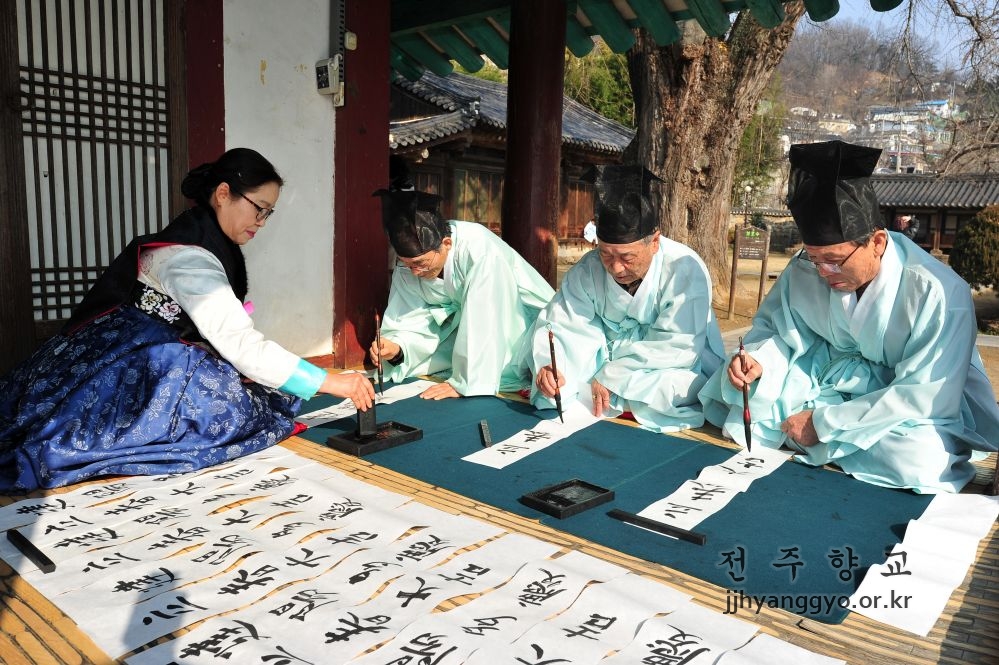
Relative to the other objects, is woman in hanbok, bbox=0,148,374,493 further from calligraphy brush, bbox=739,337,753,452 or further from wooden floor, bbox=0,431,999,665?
calligraphy brush, bbox=739,337,753,452

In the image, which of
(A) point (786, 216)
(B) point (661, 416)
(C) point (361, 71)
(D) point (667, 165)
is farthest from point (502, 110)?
(A) point (786, 216)

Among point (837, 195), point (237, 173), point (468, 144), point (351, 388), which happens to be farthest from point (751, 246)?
point (237, 173)

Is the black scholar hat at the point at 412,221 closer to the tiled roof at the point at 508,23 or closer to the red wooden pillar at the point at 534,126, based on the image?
the red wooden pillar at the point at 534,126

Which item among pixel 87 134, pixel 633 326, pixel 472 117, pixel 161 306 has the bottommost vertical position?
pixel 633 326

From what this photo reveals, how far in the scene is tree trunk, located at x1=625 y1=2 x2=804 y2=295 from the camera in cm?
1100

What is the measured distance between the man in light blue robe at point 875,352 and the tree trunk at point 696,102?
7.37 metres

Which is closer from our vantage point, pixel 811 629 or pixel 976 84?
pixel 811 629

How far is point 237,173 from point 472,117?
42.4 feet

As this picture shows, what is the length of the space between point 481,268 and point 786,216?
125 feet

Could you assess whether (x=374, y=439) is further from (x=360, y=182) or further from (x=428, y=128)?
(x=428, y=128)

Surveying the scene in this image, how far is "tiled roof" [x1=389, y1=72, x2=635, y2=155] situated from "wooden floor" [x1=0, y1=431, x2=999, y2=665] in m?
11.6

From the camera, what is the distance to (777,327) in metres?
4.21

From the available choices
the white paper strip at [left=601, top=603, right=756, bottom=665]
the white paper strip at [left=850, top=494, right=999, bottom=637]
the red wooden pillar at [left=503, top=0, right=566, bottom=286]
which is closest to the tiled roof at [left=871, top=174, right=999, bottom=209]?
the red wooden pillar at [left=503, top=0, right=566, bottom=286]

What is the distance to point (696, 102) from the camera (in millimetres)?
11164
